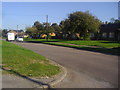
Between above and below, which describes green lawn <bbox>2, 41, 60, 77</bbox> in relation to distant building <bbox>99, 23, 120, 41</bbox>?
below

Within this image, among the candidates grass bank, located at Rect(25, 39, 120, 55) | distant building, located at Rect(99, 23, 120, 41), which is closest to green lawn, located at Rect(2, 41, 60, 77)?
grass bank, located at Rect(25, 39, 120, 55)

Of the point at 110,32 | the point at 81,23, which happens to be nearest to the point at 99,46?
the point at 81,23

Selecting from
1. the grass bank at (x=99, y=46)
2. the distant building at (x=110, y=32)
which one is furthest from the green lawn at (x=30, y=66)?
the distant building at (x=110, y=32)

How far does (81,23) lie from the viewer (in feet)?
169

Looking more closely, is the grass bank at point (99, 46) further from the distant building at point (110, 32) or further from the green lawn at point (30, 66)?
the distant building at point (110, 32)

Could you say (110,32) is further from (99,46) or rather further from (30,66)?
(30,66)

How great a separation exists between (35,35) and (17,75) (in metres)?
90.2

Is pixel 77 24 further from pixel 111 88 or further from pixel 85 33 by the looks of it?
pixel 111 88

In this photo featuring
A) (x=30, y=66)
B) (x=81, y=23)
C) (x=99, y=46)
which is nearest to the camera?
(x=30, y=66)

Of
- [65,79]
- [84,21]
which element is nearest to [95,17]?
[84,21]

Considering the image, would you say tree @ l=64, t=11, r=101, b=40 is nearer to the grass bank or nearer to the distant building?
the distant building

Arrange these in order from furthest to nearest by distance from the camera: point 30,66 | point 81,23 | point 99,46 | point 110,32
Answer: point 110,32 → point 81,23 → point 99,46 → point 30,66

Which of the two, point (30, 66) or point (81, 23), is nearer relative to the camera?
point (30, 66)

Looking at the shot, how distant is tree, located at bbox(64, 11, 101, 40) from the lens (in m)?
51.5
